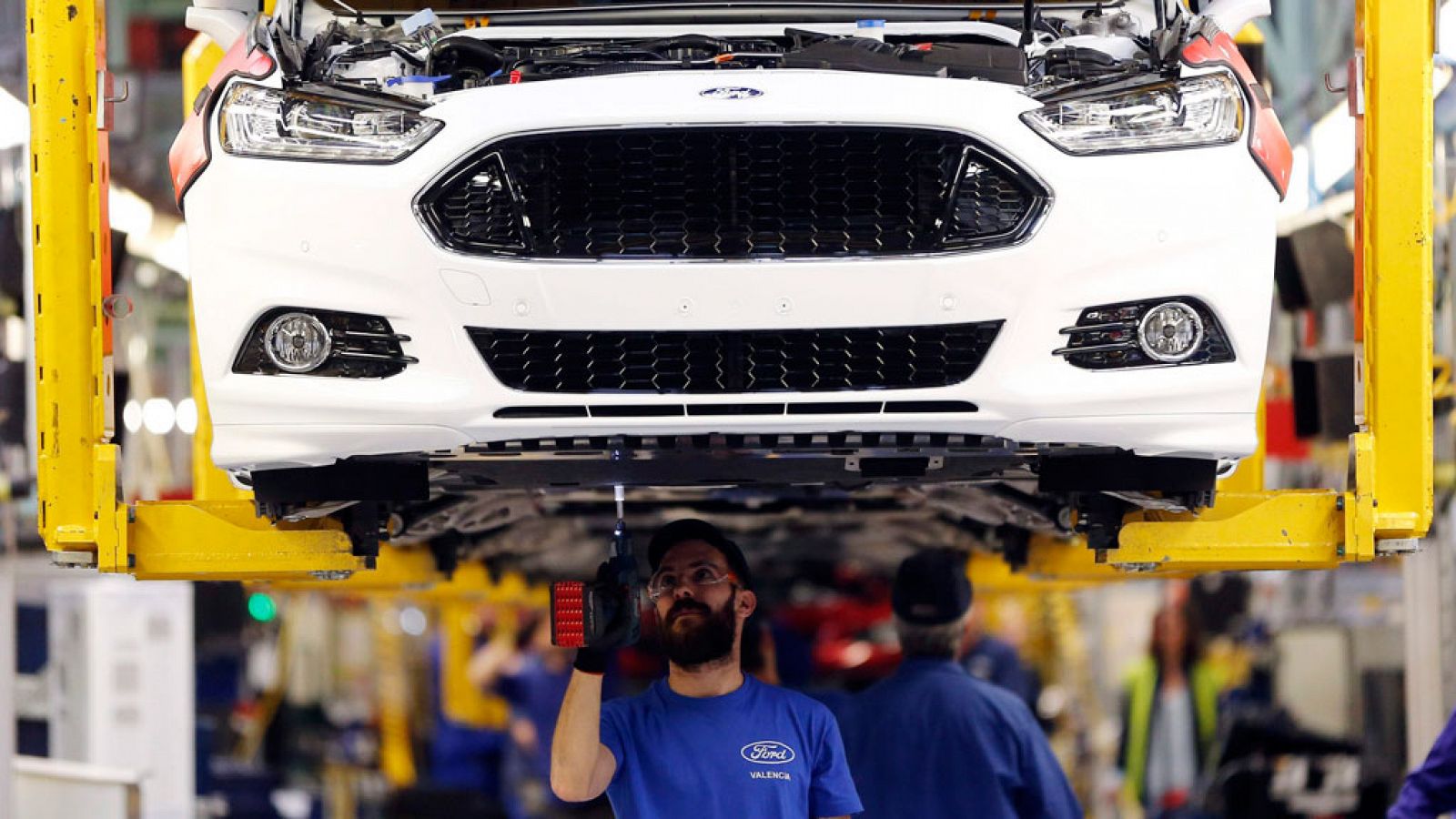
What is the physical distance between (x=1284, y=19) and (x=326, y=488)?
253 inches

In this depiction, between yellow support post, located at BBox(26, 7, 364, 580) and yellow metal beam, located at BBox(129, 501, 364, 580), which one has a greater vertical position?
yellow support post, located at BBox(26, 7, 364, 580)

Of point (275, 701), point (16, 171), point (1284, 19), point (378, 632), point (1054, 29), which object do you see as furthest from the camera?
point (378, 632)

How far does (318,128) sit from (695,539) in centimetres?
120

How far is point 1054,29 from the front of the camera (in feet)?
13.9

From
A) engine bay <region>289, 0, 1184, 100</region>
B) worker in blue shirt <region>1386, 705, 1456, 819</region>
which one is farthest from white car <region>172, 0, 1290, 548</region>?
worker in blue shirt <region>1386, 705, 1456, 819</region>

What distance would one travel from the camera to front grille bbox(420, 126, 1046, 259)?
11.5ft

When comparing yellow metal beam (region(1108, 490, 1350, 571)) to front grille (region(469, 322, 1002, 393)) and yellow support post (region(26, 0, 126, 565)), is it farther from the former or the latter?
yellow support post (region(26, 0, 126, 565))

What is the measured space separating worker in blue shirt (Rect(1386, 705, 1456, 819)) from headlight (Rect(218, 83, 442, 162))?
99.2 inches

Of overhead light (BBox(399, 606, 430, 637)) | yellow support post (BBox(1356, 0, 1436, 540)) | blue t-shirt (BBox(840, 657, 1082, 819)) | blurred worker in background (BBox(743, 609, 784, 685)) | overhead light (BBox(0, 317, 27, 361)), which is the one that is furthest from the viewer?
overhead light (BBox(399, 606, 430, 637))

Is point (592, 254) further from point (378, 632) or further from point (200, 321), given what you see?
point (378, 632)

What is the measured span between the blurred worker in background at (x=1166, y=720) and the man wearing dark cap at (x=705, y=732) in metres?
8.96

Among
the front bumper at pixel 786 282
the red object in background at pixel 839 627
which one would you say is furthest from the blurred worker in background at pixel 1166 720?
the front bumper at pixel 786 282

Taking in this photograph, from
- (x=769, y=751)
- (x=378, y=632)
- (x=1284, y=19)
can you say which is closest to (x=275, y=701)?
(x=378, y=632)

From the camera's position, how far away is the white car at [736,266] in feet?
11.3
